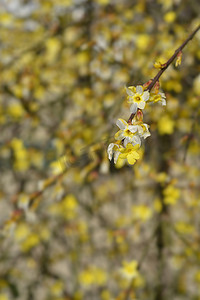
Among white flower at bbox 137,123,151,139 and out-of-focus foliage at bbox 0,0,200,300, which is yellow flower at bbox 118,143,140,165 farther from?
out-of-focus foliage at bbox 0,0,200,300

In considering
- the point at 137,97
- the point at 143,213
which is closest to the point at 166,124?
the point at 143,213

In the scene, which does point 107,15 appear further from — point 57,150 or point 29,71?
point 57,150

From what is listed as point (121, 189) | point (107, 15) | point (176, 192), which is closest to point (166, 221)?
point (176, 192)

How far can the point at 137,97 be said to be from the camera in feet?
2.35

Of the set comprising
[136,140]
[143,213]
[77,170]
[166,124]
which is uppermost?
[77,170]

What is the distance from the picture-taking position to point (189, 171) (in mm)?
2354

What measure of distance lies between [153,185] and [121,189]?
29cm

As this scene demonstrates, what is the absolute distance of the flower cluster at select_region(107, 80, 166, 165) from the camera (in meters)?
0.68

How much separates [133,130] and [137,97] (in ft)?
0.30

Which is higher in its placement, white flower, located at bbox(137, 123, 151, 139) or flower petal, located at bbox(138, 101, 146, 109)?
flower petal, located at bbox(138, 101, 146, 109)

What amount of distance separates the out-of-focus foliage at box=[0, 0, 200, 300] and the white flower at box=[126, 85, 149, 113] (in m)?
1.46

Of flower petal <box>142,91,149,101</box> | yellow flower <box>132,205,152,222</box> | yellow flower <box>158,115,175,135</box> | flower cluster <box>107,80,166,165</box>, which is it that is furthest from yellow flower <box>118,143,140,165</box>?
yellow flower <box>132,205,152,222</box>

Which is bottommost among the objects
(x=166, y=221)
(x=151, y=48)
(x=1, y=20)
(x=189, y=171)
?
(x=166, y=221)

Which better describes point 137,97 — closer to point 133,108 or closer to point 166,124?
point 133,108
